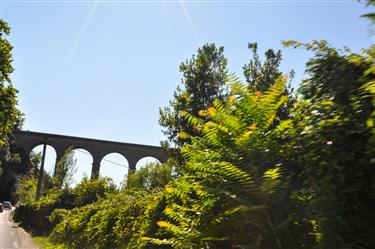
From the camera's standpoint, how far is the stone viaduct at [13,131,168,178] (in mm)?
62188

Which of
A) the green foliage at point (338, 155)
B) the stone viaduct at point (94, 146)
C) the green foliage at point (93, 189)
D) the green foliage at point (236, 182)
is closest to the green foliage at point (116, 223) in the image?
the green foliage at point (236, 182)

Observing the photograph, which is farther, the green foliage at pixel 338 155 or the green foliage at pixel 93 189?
the green foliage at pixel 93 189

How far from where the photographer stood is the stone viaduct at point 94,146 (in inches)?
2448

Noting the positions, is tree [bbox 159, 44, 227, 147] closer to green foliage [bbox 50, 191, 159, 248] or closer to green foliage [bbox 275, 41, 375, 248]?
green foliage [bbox 50, 191, 159, 248]

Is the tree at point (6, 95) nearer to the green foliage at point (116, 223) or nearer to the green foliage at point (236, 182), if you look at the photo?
the green foliage at point (116, 223)

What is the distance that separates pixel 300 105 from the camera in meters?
2.75

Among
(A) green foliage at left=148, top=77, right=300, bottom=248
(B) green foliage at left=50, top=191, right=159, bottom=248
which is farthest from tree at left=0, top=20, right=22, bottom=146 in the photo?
(A) green foliage at left=148, top=77, right=300, bottom=248

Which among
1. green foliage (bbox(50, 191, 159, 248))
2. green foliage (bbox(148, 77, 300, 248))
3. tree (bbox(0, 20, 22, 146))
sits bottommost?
green foliage (bbox(50, 191, 159, 248))

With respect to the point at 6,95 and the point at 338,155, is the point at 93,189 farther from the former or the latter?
the point at 338,155

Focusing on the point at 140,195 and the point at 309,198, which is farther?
the point at 140,195

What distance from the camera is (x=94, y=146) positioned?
62.9 meters

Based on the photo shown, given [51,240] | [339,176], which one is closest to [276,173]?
[339,176]

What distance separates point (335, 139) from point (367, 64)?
1.80 feet

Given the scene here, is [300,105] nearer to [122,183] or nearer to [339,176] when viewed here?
[339,176]
